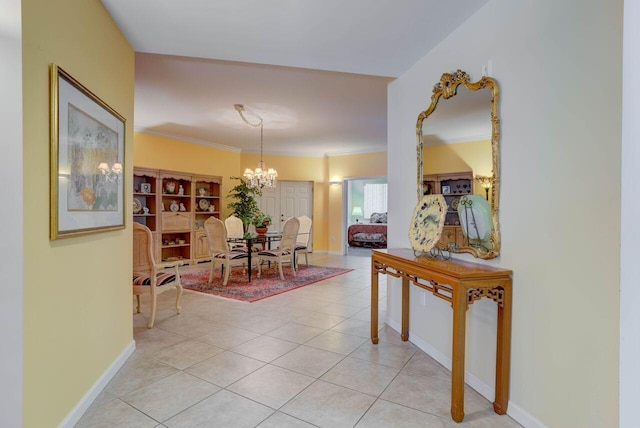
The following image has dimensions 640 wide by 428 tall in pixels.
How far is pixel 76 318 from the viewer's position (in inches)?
72.9

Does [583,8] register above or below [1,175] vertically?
above

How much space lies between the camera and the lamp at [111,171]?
2.10 m

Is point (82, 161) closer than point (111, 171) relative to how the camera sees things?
Yes

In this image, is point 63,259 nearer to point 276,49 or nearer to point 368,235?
point 276,49

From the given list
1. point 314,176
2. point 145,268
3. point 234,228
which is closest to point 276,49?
point 145,268

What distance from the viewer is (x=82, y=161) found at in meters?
1.86

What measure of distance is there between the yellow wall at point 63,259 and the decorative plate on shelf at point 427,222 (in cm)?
224

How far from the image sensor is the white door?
8.51 meters

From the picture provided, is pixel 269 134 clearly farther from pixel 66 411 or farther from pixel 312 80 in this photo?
pixel 66 411

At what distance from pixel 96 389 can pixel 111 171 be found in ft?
4.64

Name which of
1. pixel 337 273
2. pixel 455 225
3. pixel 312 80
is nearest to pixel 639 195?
pixel 455 225

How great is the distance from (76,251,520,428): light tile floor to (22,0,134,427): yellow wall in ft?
1.03

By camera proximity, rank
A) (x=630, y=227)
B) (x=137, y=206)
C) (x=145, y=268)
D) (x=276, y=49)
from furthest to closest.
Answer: (x=137, y=206) < (x=145, y=268) < (x=276, y=49) < (x=630, y=227)

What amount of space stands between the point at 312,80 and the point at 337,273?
11.9 feet
